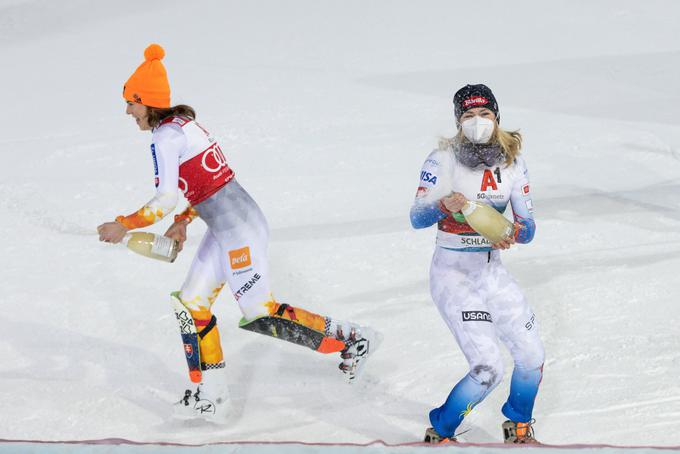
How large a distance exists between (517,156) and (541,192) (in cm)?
379

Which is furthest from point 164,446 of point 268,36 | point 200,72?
point 268,36

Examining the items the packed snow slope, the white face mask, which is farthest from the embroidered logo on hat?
the packed snow slope

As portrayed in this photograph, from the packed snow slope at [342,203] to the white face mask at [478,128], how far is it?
1373 mm

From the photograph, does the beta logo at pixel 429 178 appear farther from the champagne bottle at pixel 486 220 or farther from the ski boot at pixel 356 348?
the ski boot at pixel 356 348

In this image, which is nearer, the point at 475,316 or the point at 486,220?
the point at 486,220

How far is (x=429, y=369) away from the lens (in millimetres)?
5508

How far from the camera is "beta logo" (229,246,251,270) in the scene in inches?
192

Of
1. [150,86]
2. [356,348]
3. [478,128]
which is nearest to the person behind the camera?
[478,128]

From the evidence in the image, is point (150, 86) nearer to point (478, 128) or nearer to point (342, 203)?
point (478, 128)

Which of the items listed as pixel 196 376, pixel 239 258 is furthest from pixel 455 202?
pixel 196 376

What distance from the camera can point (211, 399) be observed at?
5.04 meters

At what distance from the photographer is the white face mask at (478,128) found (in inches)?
170

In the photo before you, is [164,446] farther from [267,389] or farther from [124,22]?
[124,22]

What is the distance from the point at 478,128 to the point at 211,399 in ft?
6.04
